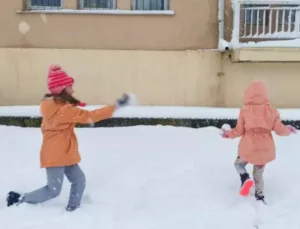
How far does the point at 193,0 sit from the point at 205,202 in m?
5.69

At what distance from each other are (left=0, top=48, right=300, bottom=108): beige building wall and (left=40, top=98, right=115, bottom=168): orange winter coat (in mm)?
5250

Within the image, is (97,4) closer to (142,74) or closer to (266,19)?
(142,74)

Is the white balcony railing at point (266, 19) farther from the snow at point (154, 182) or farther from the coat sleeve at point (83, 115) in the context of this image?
the coat sleeve at point (83, 115)

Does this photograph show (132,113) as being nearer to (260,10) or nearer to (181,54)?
(181,54)

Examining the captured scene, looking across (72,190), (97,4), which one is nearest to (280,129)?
(72,190)

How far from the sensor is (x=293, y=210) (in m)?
5.55

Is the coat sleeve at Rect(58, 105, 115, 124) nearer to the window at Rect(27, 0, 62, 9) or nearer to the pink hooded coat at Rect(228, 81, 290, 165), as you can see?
the pink hooded coat at Rect(228, 81, 290, 165)

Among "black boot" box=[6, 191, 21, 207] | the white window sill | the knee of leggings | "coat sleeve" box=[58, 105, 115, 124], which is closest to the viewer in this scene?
"coat sleeve" box=[58, 105, 115, 124]

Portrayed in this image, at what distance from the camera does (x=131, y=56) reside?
10.5m

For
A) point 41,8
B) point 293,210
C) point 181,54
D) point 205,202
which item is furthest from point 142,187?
point 41,8

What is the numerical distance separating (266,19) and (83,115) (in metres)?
6.62

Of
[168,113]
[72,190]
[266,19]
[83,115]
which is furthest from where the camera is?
[266,19]

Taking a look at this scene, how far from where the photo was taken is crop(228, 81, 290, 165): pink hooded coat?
570 cm

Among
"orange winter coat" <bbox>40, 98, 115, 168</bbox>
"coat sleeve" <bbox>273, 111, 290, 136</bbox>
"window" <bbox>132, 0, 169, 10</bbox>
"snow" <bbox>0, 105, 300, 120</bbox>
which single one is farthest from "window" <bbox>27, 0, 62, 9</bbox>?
"coat sleeve" <bbox>273, 111, 290, 136</bbox>
